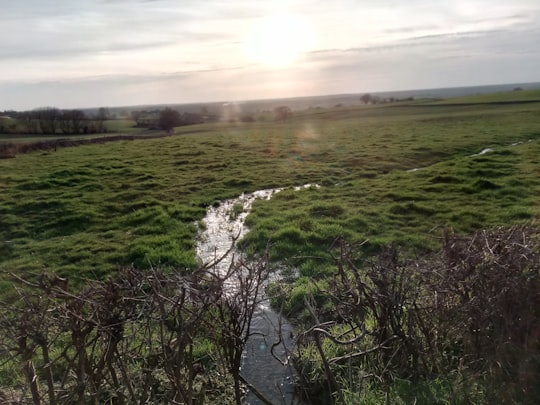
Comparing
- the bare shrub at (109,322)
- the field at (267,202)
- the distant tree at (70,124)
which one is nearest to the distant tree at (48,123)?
the distant tree at (70,124)

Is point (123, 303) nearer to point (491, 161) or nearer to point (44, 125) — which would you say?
point (491, 161)

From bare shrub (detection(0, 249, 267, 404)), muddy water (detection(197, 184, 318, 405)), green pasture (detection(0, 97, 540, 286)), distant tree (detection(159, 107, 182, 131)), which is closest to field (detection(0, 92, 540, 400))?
green pasture (detection(0, 97, 540, 286))

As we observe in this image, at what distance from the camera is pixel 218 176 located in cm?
1817

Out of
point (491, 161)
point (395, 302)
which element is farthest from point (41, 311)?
point (491, 161)

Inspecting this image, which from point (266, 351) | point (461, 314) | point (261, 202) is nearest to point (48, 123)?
point (261, 202)

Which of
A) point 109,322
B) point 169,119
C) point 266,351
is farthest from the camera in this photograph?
point 169,119

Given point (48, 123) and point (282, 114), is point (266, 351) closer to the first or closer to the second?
point (48, 123)

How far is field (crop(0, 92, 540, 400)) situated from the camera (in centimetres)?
986

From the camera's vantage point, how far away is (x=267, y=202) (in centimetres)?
1391

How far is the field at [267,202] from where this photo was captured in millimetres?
9859

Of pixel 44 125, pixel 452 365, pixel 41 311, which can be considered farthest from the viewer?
pixel 44 125

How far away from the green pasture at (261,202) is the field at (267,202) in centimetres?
4

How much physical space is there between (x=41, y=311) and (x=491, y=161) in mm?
17606

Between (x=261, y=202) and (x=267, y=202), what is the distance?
18 centimetres
